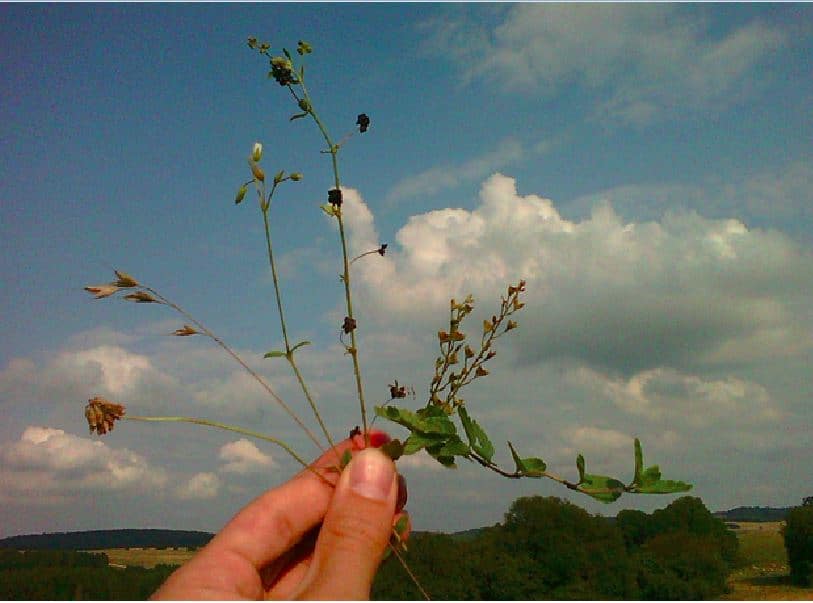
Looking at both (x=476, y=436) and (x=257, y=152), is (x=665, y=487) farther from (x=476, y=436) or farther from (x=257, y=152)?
(x=257, y=152)

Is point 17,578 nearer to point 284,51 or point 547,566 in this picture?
point 547,566

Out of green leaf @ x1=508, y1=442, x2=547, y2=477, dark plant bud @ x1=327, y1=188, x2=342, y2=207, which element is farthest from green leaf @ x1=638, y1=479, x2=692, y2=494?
dark plant bud @ x1=327, y1=188, x2=342, y2=207

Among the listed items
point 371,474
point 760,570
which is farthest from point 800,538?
point 371,474

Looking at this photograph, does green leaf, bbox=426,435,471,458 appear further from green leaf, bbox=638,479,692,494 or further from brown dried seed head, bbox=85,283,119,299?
brown dried seed head, bbox=85,283,119,299

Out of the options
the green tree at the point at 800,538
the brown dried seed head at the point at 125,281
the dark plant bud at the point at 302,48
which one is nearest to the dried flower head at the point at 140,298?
the brown dried seed head at the point at 125,281

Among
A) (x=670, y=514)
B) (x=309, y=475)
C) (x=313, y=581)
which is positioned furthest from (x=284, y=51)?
(x=670, y=514)

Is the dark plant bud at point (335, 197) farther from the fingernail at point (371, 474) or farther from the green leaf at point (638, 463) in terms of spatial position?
the green leaf at point (638, 463)
